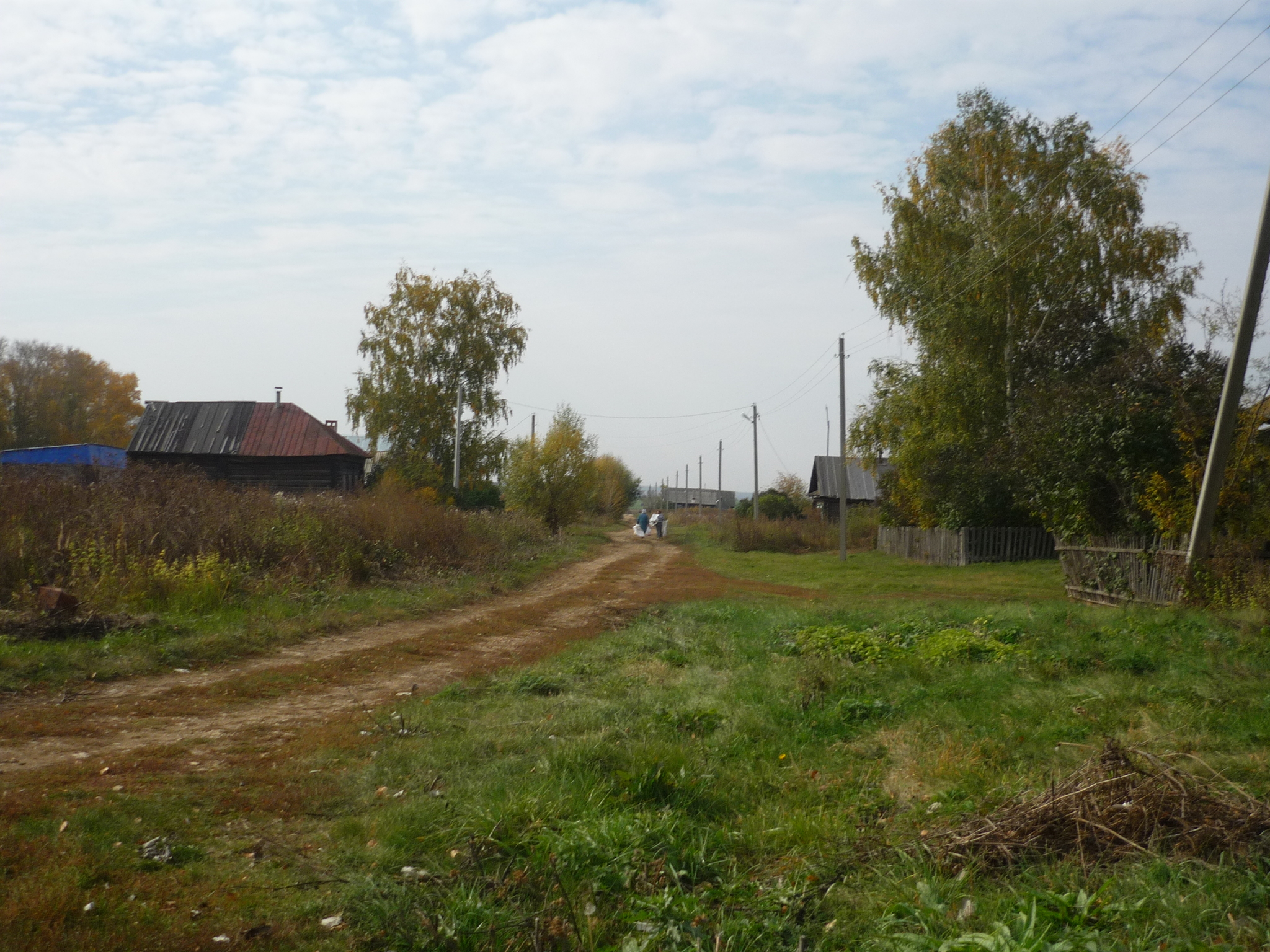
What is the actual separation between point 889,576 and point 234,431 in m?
27.3

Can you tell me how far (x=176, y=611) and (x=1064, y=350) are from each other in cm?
2408

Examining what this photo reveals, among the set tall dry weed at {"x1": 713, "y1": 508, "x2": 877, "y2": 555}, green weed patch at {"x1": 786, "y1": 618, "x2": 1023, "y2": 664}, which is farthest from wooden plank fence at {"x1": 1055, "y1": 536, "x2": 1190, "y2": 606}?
tall dry weed at {"x1": 713, "y1": 508, "x2": 877, "y2": 555}

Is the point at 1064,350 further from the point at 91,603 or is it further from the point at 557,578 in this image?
the point at 91,603

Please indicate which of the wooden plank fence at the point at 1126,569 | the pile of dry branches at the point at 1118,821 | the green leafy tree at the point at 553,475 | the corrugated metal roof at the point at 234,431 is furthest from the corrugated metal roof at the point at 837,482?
the pile of dry branches at the point at 1118,821

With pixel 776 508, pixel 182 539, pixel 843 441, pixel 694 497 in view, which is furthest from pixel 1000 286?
pixel 694 497

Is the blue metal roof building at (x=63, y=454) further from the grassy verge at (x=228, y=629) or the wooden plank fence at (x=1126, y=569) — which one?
the wooden plank fence at (x=1126, y=569)

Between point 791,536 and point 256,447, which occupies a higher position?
point 256,447

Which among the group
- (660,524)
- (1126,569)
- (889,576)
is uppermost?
(660,524)

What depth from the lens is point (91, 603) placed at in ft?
38.3

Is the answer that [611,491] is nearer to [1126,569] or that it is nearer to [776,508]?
[776,508]

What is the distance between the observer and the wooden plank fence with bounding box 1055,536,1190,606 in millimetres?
14930

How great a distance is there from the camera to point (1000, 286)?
2831 cm

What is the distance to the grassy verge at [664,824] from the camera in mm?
3955

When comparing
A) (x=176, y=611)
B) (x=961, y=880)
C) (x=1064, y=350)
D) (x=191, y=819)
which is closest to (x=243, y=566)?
(x=176, y=611)
